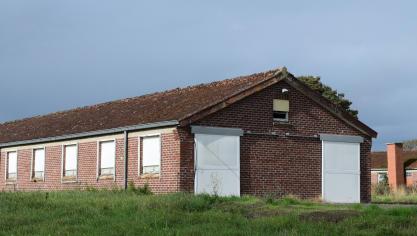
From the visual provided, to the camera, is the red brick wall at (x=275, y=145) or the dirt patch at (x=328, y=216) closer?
the dirt patch at (x=328, y=216)

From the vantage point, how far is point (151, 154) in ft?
82.0

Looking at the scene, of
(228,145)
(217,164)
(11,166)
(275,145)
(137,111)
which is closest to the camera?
(217,164)

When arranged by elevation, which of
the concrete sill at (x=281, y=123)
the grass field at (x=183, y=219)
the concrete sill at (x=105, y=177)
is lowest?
the grass field at (x=183, y=219)

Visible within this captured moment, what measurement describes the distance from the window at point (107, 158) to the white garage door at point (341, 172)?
27.1ft

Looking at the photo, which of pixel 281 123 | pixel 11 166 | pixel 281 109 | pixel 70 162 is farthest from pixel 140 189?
pixel 11 166

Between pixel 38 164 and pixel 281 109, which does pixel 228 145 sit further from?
pixel 38 164

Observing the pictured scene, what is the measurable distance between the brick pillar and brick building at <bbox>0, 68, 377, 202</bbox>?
105 ft

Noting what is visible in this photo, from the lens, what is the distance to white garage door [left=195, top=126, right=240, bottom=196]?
78.1ft

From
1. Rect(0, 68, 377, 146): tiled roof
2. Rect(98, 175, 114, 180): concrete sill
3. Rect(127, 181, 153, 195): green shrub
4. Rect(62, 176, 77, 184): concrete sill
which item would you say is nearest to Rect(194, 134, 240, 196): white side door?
Rect(0, 68, 377, 146): tiled roof

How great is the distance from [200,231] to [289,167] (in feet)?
45.4

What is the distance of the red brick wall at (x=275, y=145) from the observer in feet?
80.7

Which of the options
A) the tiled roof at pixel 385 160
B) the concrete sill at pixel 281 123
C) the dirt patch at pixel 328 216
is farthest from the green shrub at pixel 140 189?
the tiled roof at pixel 385 160

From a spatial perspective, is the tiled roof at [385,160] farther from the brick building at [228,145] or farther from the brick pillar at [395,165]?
the brick building at [228,145]

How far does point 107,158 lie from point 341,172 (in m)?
9.27
